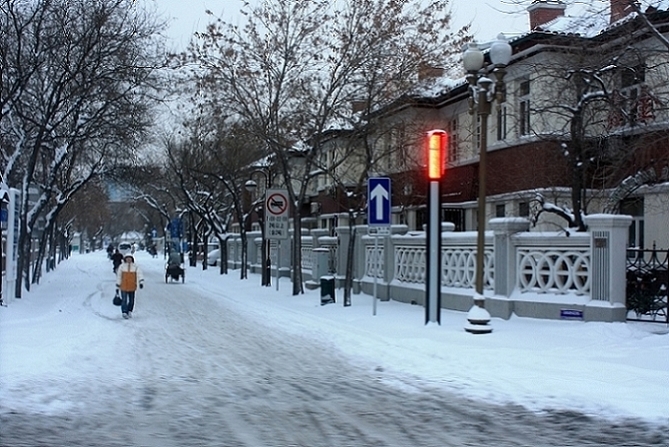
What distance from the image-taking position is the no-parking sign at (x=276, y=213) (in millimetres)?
25484

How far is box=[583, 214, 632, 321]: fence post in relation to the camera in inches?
573

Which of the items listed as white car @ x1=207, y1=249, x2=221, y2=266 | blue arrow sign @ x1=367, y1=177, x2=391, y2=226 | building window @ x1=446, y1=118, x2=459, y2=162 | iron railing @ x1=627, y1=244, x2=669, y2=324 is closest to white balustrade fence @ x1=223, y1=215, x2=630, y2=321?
iron railing @ x1=627, y1=244, x2=669, y2=324

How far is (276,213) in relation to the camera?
25500 millimetres

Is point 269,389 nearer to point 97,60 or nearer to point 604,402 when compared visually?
point 604,402

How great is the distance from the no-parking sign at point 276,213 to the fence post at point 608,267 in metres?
12.5

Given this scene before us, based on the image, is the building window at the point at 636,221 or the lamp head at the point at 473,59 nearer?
the lamp head at the point at 473,59

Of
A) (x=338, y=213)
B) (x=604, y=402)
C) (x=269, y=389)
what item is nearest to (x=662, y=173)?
(x=604, y=402)

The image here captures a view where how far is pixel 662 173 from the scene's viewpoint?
18.7m

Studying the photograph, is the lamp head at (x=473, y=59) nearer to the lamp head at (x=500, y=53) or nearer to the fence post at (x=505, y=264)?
the lamp head at (x=500, y=53)

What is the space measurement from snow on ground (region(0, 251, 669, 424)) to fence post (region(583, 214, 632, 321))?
1.18ft

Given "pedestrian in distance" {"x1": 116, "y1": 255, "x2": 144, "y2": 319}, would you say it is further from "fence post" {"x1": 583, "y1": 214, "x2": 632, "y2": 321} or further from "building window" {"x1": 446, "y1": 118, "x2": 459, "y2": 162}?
"building window" {"x1": 446, "y1": 118, "x2": 459, "y2": 162}

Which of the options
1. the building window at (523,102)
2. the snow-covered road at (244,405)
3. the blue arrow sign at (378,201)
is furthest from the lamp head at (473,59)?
the building window at (523,102)

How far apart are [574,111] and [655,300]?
4245 mm

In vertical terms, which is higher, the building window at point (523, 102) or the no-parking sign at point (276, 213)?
the building window at point (523, 102)
